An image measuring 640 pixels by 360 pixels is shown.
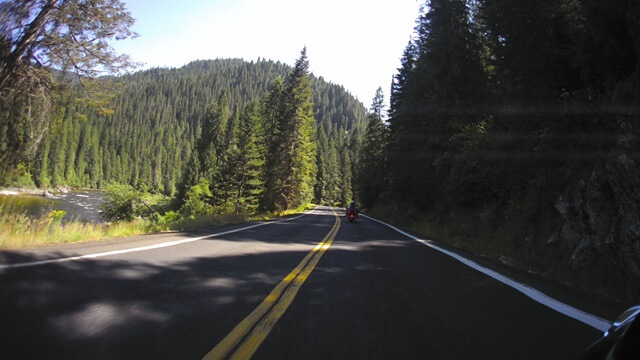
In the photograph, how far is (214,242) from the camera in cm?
1036

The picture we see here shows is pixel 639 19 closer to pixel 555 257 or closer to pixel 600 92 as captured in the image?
pixel 600 92

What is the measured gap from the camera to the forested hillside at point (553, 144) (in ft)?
24.6

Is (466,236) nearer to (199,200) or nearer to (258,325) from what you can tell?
(258,325)

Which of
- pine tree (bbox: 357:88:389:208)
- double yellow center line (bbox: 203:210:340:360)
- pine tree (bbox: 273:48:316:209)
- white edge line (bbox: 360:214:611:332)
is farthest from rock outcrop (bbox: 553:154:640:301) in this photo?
pine tree (bbox: 357:88:389:208)

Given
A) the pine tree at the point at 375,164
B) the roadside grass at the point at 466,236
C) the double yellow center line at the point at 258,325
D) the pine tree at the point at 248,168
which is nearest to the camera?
the double yellow center line at the point at 258,325

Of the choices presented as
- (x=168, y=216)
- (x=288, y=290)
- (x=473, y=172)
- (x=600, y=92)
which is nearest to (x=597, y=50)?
(x=600, y=92)

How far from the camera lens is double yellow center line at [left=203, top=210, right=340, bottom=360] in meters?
3.13

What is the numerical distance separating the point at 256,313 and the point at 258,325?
42 cm

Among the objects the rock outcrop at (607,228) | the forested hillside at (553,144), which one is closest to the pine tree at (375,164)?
the forested hillside at (553,144)

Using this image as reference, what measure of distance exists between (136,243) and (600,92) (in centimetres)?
1194

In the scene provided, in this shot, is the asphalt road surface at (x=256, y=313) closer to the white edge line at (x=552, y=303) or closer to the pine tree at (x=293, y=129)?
the white edge line at (x=552, y=303)

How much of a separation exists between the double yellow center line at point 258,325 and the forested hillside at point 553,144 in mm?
5515

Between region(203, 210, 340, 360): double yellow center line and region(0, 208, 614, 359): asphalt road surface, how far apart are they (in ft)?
0.04

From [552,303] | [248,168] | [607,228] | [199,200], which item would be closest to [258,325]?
[552,303]
